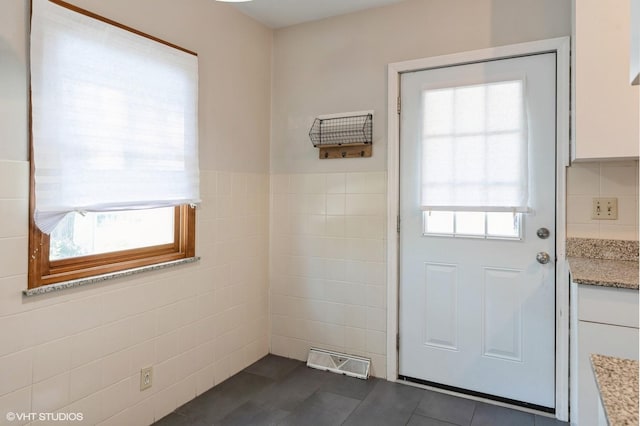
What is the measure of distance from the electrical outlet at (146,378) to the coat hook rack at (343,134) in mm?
1705

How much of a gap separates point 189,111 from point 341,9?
49.7 inches

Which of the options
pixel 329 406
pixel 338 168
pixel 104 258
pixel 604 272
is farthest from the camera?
pixel 338 168

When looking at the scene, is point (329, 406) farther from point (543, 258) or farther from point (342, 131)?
point (342, 131)

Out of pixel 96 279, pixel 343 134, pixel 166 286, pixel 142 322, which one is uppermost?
pixel 343 134

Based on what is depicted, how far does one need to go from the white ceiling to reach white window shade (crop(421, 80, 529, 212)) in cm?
76

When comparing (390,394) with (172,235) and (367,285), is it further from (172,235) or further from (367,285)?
(172,235)

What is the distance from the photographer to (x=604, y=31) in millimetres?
1825

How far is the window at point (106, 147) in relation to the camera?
1.61m

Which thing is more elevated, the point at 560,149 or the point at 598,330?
the point at 560,149

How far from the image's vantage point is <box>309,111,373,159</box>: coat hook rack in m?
2.65

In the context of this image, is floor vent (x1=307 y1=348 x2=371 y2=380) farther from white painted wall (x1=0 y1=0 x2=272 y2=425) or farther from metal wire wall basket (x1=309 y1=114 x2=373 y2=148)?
metal wire wall basket (x1=309 y1=114 x2=373 y2=148)

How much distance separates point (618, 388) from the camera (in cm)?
69

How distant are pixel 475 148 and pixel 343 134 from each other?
86 centimetres

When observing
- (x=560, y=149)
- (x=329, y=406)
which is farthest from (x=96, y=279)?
(x=560, y=149)
